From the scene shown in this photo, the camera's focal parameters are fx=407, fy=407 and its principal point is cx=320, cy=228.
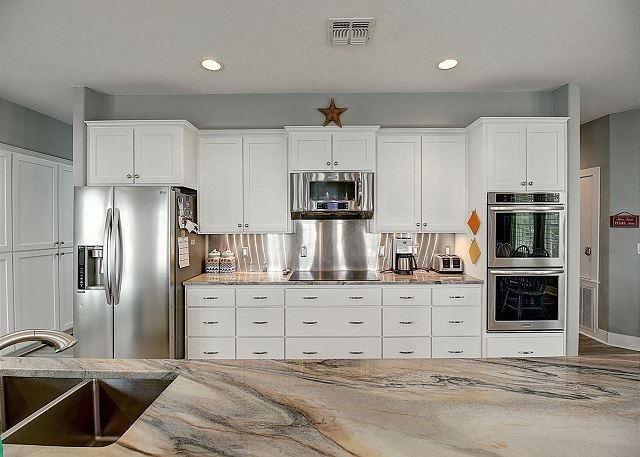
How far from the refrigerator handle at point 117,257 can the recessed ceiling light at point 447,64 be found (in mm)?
2937

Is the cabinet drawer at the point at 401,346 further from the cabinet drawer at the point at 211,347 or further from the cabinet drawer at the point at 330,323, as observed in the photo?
the cabinet drawer at the point at 211,347

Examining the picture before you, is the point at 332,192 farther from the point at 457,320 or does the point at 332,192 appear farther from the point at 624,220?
the point at 624,220

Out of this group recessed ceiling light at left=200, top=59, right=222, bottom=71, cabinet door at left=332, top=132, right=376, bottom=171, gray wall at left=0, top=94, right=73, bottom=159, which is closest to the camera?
recessed ceiling light at left=200, top=59, right=222, bottom=71

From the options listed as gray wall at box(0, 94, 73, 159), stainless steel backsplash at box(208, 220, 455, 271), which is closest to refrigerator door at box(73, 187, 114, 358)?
stainless steel backsplash at box(208, 220, 455, 271)

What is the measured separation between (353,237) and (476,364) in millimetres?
2873

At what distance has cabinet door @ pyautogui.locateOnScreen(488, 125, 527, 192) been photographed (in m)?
3.59

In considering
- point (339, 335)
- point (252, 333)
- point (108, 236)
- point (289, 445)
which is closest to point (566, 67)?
point (339, 335)

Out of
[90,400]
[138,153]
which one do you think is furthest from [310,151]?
[90,400]

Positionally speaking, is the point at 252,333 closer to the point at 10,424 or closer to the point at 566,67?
the point at 10,424

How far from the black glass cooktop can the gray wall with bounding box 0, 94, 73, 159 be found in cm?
326

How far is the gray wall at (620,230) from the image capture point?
15.0ft

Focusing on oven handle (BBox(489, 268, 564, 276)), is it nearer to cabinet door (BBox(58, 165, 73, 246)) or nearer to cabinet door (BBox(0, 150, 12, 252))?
cabinet door (BBox(0, 150, 12, 252))

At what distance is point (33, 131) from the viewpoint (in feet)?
15.0

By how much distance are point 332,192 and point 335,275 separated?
80 centimetres
